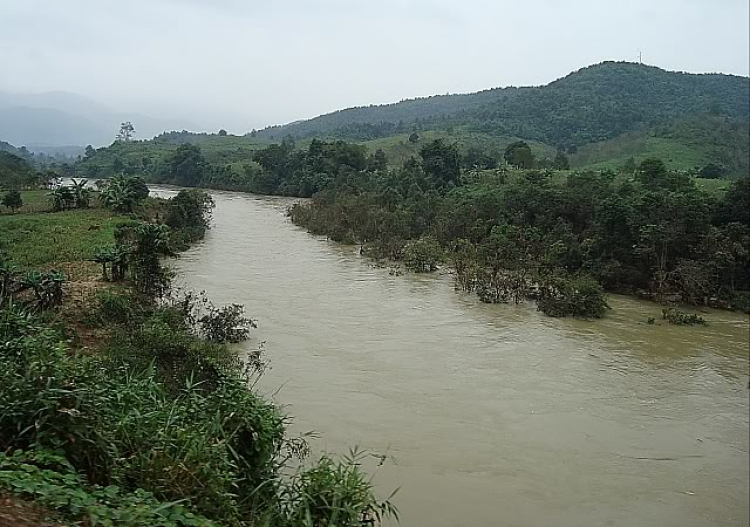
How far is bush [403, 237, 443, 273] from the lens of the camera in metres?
18.4

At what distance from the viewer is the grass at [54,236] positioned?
14555mm

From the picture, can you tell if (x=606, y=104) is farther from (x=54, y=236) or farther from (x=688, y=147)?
(x=54, y=236)

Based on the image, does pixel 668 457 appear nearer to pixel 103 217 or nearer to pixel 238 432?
pixel 238 432

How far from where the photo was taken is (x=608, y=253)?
1630 cm

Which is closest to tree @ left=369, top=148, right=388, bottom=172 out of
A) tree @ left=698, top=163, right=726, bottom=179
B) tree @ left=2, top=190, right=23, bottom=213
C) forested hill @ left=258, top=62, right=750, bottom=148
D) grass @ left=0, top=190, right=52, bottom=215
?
forested hill @ left=258, top=62, right=750, bottom=148

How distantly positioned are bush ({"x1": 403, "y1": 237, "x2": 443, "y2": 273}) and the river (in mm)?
2184

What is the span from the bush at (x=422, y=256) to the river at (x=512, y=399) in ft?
7.17

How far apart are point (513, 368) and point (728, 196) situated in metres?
8.76

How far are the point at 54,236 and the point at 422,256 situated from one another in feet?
32.9

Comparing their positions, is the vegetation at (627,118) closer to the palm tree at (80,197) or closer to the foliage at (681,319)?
the foliage at (681,319)

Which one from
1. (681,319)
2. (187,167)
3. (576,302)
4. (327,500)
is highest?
(187,167)

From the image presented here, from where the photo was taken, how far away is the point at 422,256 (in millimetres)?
18609

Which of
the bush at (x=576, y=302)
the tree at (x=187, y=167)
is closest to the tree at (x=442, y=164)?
the bush at (x=576, y=302)

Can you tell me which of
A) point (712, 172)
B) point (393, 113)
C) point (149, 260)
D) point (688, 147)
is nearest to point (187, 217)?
point (149, 260)
